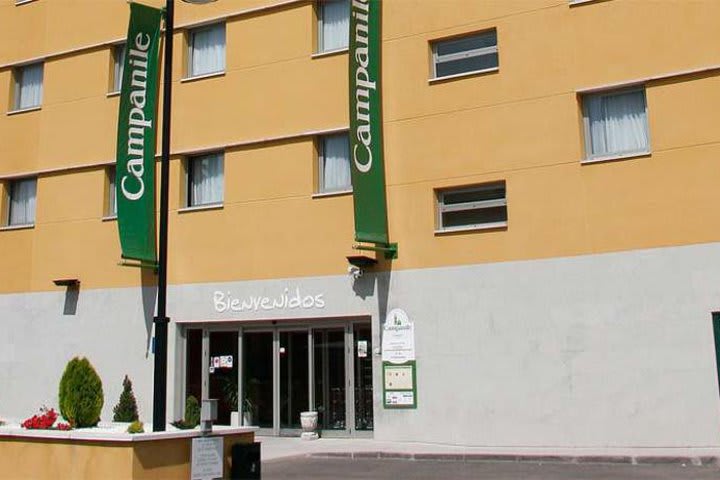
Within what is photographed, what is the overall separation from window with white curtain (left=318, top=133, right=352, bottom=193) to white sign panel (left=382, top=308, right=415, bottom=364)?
3.34 m

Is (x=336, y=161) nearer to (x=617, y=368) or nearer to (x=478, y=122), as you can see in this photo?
(x=478, y=122)

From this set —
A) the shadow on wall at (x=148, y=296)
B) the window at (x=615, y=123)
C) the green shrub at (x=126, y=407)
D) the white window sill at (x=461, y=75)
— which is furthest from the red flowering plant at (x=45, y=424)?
the window at (x=615, y=123)

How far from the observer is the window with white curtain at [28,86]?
979 inches

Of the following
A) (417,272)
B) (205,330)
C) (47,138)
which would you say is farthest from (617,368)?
(47,138)

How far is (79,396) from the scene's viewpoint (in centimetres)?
1150

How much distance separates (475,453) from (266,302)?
21.3 ft

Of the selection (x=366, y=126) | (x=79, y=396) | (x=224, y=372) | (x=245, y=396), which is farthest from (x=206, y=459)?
(x=224, y=372)

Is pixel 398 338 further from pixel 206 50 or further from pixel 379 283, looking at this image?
pixel 206 50

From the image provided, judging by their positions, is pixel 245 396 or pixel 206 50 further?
pixel 206 50

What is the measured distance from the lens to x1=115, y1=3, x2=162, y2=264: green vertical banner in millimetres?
20812

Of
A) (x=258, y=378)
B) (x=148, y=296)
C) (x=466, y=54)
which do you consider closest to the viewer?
(x=466, y=54)

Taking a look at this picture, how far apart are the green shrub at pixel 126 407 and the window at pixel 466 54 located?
10521 millimetres

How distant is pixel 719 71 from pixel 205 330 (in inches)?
507

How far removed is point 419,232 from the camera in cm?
1881
